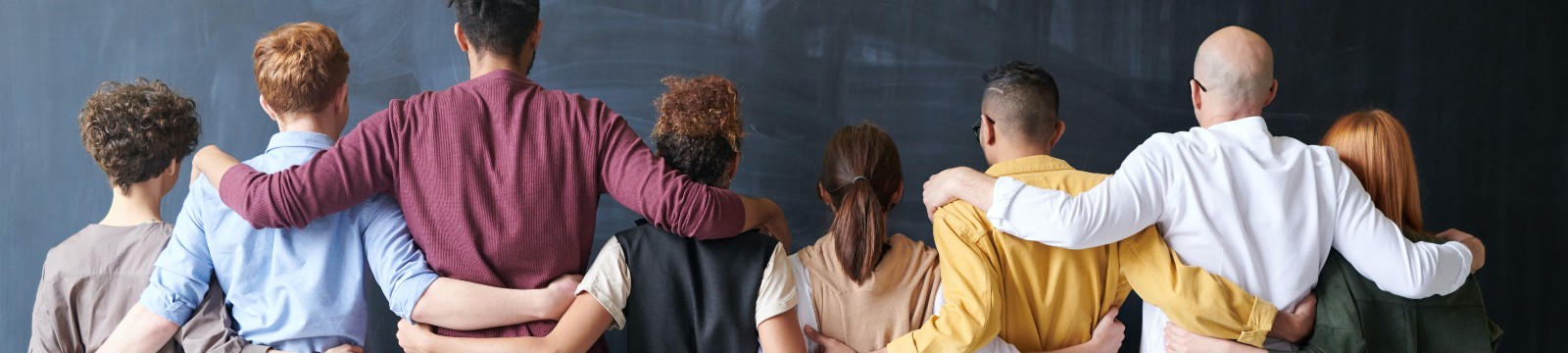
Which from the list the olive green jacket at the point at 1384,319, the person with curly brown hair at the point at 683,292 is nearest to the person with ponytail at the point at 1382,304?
the olive green jacket at the point at 1384,319

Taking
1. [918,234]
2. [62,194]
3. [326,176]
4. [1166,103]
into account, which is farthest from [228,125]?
[1166,103]

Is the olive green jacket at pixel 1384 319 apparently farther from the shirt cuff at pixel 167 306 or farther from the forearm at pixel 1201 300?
the shirt cuff at pixel 167 306

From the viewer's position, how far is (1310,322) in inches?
72.2

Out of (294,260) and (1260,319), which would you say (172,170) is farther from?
(1260,319)

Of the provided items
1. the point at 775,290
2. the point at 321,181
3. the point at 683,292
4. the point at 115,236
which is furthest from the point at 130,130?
the point at 775,290

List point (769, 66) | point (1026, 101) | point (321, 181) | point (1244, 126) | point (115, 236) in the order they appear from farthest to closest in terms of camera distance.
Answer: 1. point (769, 66)
2. point (115, 236)
3. point (1026, 101)
4. point (1244, 126)
5. point (321, 181)

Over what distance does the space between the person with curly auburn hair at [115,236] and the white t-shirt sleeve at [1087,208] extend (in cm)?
155

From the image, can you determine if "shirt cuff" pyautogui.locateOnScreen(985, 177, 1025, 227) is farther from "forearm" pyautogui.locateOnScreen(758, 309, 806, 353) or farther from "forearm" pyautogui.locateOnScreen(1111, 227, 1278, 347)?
"forearm" pyautogui.locateOnScreen(758, 309, 806, 353)

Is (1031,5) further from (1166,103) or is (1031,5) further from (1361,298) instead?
(1361,298)

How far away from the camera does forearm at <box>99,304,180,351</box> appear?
6.16ft

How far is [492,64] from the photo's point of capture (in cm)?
185

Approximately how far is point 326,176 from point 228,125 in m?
1.09

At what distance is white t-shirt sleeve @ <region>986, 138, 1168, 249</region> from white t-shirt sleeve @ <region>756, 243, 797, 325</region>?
0.36 meters

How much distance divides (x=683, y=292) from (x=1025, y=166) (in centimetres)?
65
